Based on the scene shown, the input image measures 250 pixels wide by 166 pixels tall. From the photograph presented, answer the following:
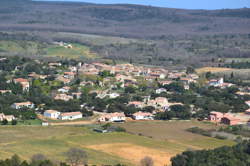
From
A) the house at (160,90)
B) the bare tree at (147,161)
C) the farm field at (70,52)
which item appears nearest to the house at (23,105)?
the house at (160,90)

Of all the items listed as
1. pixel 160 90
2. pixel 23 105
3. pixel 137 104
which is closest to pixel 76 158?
pixel 23 105

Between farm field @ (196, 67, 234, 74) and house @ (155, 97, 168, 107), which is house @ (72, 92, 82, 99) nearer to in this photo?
house @ (155, 97, 168, 107)

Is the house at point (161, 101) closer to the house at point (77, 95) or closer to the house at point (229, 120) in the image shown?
the house at point (77, 95)

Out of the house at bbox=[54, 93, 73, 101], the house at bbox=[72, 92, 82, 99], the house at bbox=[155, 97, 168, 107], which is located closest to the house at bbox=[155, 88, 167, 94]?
the house at bbox=[155, 97, 168, 107]

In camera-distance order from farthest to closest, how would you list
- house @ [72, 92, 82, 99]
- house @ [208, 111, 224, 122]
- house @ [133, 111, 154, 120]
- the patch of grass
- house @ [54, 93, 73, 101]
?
house @ [72, 92, 82, 99], house @ [54, 93, 73, 101], house @ [208, 111, 224, 122], house @ [133, 111, 154, 120], the patch of grass

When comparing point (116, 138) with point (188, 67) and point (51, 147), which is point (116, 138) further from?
point (188, 67)

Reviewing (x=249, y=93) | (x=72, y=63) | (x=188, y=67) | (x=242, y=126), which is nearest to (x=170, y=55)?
(x=188, y=67)

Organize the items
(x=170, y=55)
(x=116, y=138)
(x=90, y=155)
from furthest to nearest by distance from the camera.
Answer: (x=170, y=55), (x=116, y=138), (x=90, y=155)
